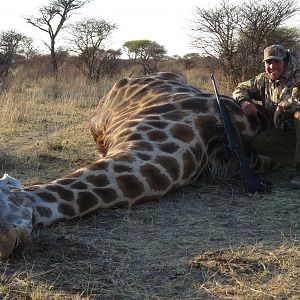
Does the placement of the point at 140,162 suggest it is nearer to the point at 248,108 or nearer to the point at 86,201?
the point at 86,201

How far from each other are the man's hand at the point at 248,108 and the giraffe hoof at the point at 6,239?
102 inches

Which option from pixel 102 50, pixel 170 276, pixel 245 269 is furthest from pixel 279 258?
pixel 102 50

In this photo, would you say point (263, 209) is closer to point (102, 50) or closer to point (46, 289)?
point (46, 289)

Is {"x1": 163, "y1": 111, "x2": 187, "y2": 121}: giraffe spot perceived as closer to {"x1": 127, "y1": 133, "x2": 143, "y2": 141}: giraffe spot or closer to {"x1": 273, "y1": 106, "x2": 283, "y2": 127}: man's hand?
{"x1": 127, "y1": 133, "x2": 143, "y2": 141}: giraffe spot

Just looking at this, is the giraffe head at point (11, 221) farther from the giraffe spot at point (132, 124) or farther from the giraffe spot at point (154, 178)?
the giraffe spot at point (132, 124)

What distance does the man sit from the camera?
4715 millimetres

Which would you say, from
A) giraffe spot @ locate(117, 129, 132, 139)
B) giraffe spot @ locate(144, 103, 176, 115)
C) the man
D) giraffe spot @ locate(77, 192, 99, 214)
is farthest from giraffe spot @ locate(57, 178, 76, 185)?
the man

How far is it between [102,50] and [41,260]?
56.7ft

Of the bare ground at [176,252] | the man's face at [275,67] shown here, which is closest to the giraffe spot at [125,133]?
the bare ground at [176,252]

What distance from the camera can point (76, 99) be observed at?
11188 mm

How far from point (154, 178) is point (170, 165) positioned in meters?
0.18

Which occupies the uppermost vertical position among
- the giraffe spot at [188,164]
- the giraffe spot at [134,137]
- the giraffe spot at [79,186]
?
the giraffe spot at [134,137]

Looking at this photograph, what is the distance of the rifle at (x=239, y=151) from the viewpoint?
435cm

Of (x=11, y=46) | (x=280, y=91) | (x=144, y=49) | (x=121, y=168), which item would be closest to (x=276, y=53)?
(x=280, y=91)
